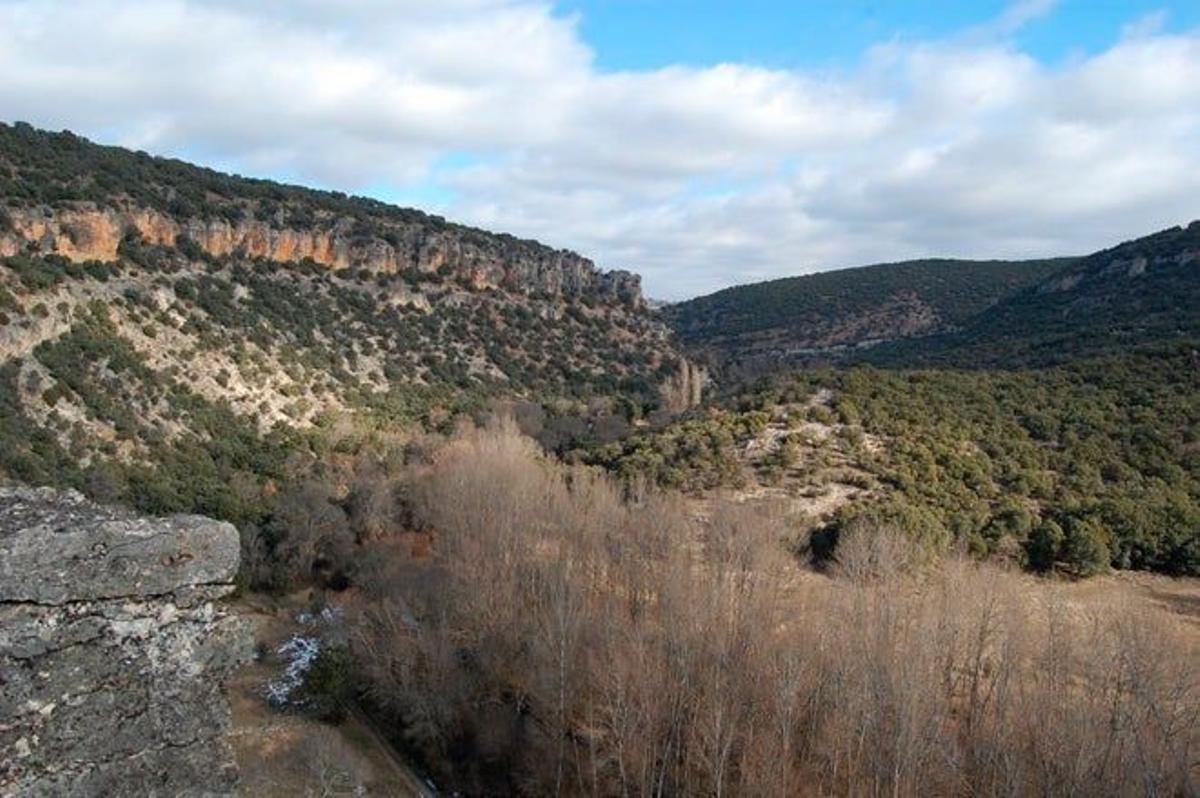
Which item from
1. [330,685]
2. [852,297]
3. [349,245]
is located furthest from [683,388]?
[852,297]

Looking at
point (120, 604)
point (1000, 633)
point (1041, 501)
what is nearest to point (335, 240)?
point (1041, 501)

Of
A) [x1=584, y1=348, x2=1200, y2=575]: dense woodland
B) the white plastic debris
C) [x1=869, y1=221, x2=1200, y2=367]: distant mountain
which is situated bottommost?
the white plastic debris

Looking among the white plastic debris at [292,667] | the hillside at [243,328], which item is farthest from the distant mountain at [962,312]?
the white plastic debris at [292,667]

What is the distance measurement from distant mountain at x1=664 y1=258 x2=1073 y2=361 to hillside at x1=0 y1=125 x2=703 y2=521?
13.6 metres

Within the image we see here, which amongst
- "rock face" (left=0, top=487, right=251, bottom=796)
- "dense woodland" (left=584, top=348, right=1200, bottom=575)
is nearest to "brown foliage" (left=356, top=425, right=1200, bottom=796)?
"dense woodland" (left=584, top=348, right=1200, bottom=575)

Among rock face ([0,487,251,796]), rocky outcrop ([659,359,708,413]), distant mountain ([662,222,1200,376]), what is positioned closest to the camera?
rock face ([0,487,251,796])

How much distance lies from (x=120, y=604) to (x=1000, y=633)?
16128mm

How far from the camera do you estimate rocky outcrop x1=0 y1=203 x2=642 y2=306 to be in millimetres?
37688

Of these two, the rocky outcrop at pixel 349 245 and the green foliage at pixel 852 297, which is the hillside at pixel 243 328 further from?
the green foliage at pixel 852 297

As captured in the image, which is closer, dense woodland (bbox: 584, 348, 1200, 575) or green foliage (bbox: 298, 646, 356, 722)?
green foliage (bbox: 298, 646, 356, 722)

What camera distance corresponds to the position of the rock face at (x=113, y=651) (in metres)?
3.79

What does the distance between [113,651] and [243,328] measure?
4220cm

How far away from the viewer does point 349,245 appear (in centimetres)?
5638

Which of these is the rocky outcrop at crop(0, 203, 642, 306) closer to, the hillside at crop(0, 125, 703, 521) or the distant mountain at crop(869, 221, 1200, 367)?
the hillside at crop(0, 125, 703, 521)
